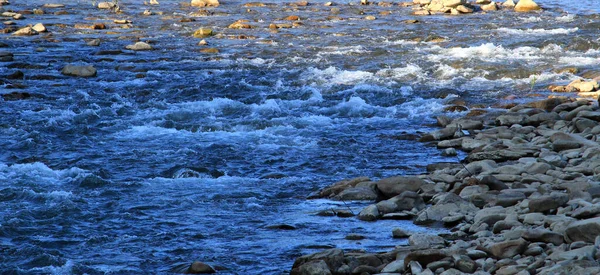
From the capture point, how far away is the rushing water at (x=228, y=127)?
293 inches

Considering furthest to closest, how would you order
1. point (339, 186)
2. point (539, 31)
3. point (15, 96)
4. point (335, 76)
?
1. point (539, 31)
2. point (335, 76)
3. point (15, 96)
4. point (339, 186)

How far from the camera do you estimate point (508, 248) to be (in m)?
6.15

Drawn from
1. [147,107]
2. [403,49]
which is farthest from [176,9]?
[147,107]

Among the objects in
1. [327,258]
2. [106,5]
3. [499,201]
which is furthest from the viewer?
[106,5]

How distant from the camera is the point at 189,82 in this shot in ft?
50.5

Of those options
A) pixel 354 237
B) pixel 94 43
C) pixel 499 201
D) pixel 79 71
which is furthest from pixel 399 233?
pixel 94 43

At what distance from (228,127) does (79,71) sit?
538 cm

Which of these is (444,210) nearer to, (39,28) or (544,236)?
(544,236)

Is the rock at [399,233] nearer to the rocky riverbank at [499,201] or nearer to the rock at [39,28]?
the rocky riverbank at [499,201]

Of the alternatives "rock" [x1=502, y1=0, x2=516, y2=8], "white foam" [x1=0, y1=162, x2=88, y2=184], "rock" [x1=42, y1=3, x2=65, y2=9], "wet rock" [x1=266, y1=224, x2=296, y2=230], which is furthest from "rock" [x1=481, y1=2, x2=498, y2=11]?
"wet rock" [x1=266, y1=224, x2=296, y2=230]

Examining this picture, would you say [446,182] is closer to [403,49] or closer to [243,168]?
[243,168]

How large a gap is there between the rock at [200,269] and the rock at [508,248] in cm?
222

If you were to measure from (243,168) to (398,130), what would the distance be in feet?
9.53

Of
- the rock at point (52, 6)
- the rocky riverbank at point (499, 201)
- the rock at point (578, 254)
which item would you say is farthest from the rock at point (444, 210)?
the rock at point (52, 6)
